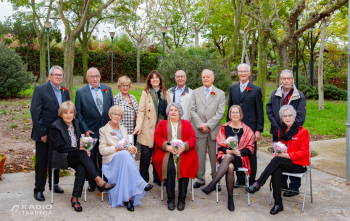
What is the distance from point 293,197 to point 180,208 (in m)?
1.90

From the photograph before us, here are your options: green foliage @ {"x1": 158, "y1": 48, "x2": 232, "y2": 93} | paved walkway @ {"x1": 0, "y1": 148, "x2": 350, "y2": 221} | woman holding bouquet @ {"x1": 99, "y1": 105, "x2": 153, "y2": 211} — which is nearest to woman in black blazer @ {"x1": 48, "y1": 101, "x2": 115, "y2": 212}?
woman holding bouquet @ {"x1": 99, "y1": 105, "x2": 153, "y2": 211}

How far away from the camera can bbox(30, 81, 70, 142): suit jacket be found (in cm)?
434

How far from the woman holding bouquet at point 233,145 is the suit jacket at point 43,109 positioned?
2593 millimetres

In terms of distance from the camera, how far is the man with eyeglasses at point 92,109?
484 cm

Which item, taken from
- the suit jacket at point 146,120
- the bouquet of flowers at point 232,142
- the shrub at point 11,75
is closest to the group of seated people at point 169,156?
the bouquet of flowers at point 232,142

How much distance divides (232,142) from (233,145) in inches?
2.0

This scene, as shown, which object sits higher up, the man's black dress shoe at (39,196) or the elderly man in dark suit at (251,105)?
the elderly man in dark suit at (251,105)

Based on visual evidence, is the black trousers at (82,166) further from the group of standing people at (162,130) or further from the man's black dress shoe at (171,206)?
the man's black dress shoe at (171,206)

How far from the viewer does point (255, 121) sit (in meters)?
5.05

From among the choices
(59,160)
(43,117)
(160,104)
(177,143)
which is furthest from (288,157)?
(43,117)

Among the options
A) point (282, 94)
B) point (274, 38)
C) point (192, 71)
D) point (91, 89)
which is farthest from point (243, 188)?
point (274, 38)

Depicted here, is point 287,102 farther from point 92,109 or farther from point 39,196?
point 39,196

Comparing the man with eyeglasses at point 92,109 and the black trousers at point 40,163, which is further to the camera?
the man with eyeglasses at point 92,109

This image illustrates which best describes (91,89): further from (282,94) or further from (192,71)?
(192,71)
